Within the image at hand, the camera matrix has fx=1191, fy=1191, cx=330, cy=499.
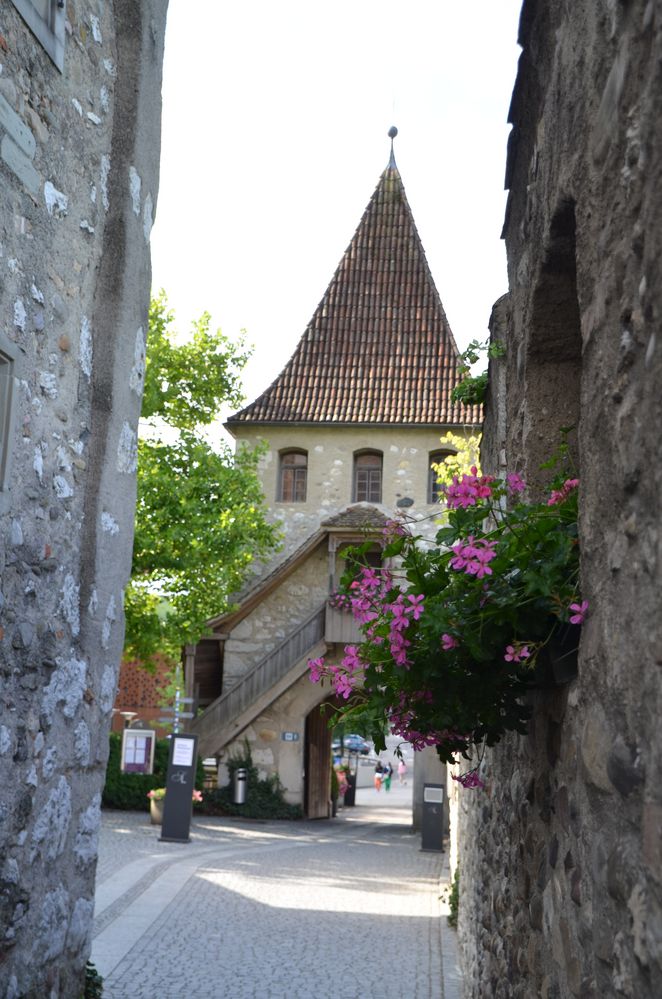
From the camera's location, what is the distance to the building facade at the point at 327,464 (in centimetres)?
2352

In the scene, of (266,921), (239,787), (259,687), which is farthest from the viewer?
(259,687)

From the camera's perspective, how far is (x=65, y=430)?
5.79 m

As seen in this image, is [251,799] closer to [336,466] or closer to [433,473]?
[336,466]

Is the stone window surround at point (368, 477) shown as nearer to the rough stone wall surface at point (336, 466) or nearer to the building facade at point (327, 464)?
the building facade at point (327, 464)

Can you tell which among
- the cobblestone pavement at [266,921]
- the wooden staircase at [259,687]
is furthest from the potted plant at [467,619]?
the wooden staircase at [259,687]

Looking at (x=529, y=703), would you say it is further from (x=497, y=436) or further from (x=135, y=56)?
(x=135, y=56)

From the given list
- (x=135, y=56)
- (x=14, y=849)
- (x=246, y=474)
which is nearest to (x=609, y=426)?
(x=14, y=849)

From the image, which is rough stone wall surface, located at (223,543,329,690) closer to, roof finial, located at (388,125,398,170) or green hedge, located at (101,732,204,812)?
green hedge, located at (101,732,204,812)

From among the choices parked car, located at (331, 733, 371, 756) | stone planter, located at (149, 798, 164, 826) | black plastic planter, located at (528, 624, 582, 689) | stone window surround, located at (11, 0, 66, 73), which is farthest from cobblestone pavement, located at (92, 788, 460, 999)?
parked car, located at (331, 733, 371, 756)

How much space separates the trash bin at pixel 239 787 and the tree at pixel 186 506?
277 centimetres

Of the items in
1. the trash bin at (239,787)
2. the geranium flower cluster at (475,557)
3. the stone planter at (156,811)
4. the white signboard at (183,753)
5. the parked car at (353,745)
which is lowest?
the stone planter at (156,811)

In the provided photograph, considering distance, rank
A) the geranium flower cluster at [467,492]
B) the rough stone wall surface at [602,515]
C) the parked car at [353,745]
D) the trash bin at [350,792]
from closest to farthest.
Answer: the rough stone wall surface at [602,515] → the geranium flower cluster at [467,492] → the trash bin at [350,792] → the parked car at [353,745]

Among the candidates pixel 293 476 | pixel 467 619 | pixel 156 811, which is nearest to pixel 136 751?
pixel 156 811

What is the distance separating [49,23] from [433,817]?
1447cm
